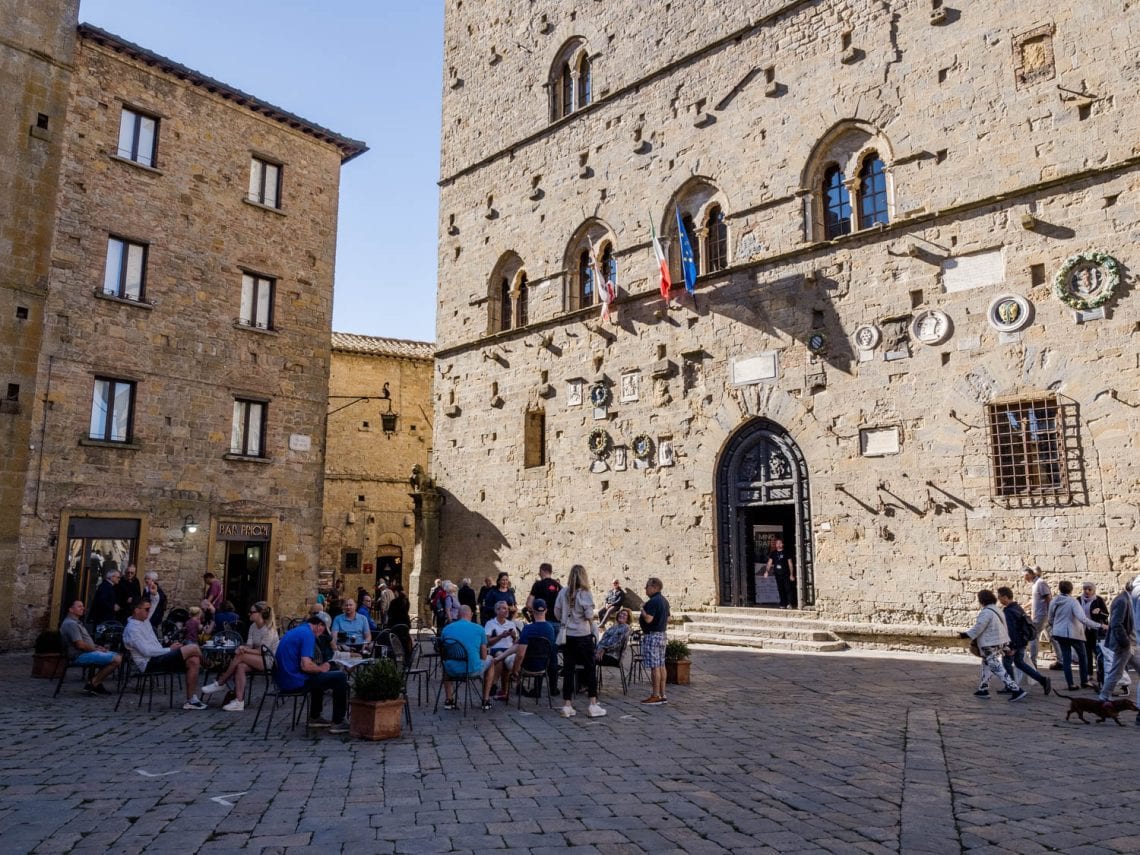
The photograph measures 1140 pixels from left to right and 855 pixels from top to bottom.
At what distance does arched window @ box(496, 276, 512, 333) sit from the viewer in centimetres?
2133

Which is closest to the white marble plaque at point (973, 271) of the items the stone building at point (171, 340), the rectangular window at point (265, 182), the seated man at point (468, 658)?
the seated man at point (468, 658)

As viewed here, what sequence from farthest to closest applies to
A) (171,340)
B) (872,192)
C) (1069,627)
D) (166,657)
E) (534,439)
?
1. (534,439)
2. (171,340)
3. (872,192)
4. (1069,627)
5. (166,657)

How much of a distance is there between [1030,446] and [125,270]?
1626 cm

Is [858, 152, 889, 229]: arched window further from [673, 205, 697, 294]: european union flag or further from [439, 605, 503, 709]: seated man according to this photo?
[439, 605, 503, 709]: seated man

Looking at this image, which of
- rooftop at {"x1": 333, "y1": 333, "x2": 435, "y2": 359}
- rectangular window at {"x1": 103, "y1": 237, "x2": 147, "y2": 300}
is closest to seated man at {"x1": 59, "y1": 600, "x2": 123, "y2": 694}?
rectangular window at {"x1": 103, "y1": 237, "x2": 147, "y2": 300}

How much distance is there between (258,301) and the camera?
1839 centimetres

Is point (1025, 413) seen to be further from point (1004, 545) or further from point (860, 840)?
point (860, 840)

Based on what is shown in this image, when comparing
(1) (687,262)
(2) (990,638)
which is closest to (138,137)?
(1) (687,262)

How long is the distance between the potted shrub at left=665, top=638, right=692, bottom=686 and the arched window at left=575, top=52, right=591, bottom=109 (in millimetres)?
14195

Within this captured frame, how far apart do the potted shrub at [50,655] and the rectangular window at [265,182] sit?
1078 centimetres

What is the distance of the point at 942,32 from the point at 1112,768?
12.1 m

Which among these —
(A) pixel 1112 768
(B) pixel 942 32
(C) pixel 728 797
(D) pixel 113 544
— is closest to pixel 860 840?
(C) pixel 728 797

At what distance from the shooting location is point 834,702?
905cm

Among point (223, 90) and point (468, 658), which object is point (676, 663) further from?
point (223, 90)
